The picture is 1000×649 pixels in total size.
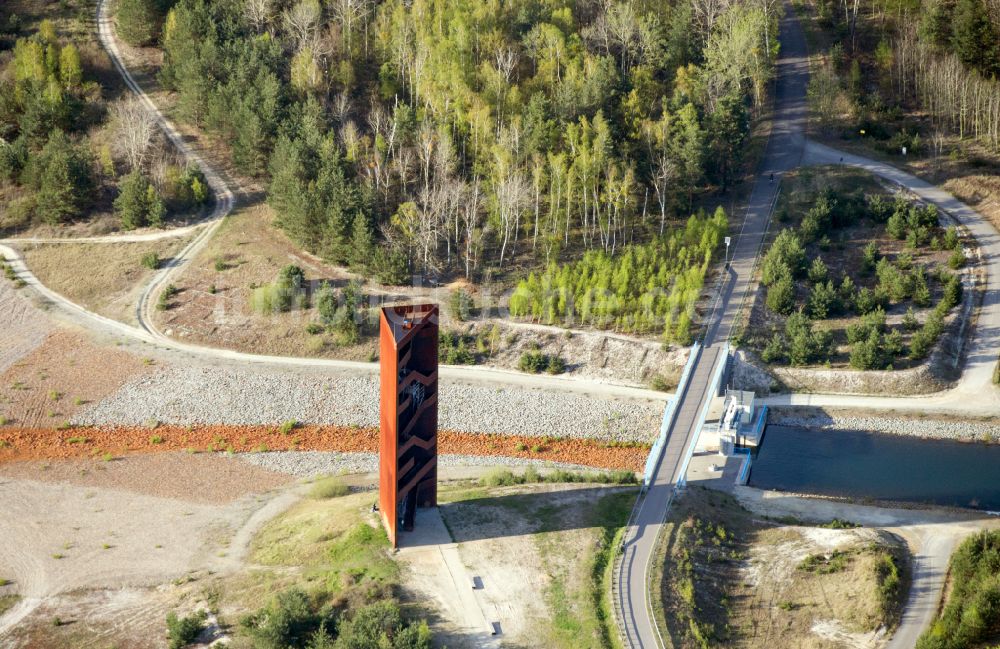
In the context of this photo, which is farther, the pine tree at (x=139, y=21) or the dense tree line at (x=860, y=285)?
the pine tree at (x=139, y=21)

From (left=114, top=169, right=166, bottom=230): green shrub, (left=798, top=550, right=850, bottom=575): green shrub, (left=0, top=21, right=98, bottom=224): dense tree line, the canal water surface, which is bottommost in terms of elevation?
the canal water surface

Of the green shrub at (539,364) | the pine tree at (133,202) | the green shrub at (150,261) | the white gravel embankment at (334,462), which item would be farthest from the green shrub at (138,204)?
the green shrub at (539,364)

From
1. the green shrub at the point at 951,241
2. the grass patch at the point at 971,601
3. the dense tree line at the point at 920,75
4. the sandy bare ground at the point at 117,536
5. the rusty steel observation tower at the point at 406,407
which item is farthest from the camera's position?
the dense tree line at the point at 920,75

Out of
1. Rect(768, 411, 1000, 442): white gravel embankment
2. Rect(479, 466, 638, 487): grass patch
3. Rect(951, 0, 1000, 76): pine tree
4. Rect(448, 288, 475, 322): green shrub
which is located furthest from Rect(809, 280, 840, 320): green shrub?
Rect(951, 0, 1000, 76): pine tree

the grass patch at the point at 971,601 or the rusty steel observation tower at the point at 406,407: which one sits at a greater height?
the rusty steel observation tower at the point at 406,407

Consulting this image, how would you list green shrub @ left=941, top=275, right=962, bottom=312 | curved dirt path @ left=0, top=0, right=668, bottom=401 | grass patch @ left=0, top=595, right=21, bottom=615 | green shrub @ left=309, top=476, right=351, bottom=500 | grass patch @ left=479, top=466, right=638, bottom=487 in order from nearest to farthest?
grass patch @ left=0, top=595, right=21, bottom=615 → green shrub @ left=309, top=476, right=351, bottom=500 → grass patch @ left=479, top=466, right=638, bottom=487 → curved dirt path @ left=0, top=0, right=668, bottom=401 → green shrub @ left=941, top=275, right=962, bottom=312

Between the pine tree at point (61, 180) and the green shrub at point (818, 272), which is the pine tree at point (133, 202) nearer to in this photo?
the pine tree at point (61, 180)

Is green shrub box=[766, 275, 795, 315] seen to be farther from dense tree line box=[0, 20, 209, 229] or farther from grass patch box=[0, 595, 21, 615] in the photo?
grass patch box=[0, 595, 21, 615]
